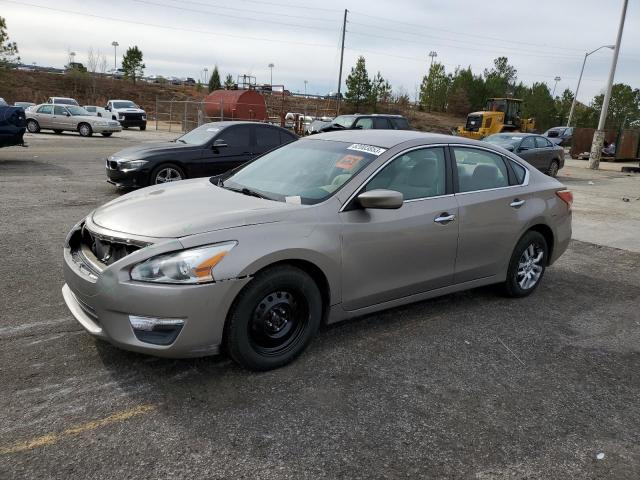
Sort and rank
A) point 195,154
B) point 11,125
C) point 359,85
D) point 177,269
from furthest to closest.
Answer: point 359,85 < point 11,125 < point 195,154 < point 177,269

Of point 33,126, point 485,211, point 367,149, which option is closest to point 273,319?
point 367,149

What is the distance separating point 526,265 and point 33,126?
28.2 meters

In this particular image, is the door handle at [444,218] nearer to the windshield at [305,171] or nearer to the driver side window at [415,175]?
A: the driver side window at [415,175]

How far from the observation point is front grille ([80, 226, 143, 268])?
10.9ft

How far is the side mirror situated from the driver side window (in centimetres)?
23

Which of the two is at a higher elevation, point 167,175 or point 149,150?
point 149,150

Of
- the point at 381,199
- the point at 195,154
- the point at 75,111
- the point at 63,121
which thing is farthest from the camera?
the point at 75,111

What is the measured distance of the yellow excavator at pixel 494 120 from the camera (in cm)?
3069

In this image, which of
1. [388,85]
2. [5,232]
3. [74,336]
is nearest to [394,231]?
[74,336]

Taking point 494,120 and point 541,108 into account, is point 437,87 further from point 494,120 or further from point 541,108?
point 494,120

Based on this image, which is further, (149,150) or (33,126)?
(33,126)

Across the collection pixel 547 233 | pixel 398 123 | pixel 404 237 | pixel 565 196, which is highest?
pixel 398 123

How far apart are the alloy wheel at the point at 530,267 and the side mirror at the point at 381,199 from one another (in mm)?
2045

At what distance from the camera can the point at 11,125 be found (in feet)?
42.6
